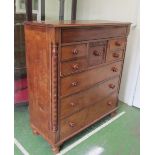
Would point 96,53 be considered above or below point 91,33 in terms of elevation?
below

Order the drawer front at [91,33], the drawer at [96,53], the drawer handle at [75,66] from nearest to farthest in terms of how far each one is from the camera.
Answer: the drawer front at [91,33] → the drawer handle at [75,66] → the drawer at [96,53]

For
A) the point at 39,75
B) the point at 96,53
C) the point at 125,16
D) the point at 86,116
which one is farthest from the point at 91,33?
the point at 125,16

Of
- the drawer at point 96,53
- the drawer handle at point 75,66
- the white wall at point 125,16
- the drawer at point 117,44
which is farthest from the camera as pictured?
the white wall at point 125,16

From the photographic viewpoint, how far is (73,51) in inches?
56.9

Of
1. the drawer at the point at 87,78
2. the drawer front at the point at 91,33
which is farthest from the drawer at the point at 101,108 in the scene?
the drawer front at the point at 91,33

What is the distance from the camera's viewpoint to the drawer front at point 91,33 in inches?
53.7

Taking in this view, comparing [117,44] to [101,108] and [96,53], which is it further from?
[101,108]

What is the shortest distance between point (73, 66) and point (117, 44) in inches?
26.0

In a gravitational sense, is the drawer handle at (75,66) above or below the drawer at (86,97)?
above

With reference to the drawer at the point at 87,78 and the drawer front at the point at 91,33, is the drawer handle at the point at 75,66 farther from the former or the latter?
the drawer front at the point at 91,33

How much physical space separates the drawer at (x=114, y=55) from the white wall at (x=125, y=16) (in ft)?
1.33

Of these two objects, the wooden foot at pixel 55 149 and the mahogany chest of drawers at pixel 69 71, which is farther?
the wooden foot at pixel 55 149

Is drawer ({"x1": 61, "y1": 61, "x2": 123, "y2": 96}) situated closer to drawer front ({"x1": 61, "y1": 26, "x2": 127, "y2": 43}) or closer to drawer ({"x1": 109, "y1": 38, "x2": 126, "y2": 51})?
drawer ({"x1": 109, "y1": 38, "x2": 126, "y2": 51})

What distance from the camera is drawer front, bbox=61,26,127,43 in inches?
53.7
